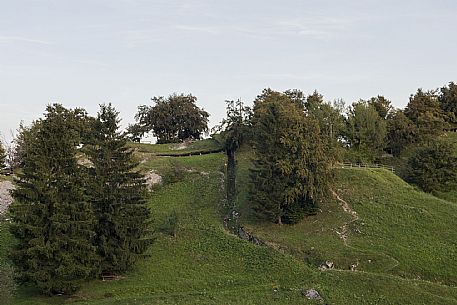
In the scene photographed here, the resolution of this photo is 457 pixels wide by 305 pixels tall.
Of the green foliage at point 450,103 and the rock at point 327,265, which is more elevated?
the green foliage at point 450,103

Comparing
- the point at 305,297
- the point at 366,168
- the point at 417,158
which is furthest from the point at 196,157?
the point at 305,297

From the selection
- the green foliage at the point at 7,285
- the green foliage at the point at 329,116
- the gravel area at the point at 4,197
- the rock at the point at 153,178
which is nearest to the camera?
the green foliage at the point at 7,285

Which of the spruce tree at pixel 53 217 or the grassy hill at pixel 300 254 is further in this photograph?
the grassy hill at pixel 300 254

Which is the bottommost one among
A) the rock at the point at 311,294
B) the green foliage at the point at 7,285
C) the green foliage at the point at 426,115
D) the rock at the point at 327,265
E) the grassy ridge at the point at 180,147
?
the rock at the point at 311,294

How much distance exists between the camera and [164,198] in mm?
56562

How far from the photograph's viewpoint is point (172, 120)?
9069cm

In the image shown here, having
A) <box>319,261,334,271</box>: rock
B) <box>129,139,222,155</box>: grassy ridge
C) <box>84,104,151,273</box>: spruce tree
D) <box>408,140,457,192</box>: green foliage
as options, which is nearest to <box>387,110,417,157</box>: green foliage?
<box>408,140,457,192</box>: green foliage

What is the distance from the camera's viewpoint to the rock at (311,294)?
34.4 meters

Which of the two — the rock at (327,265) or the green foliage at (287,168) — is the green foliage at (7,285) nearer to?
the rock at (327,265)

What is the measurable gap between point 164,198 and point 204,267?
1710 centimetres

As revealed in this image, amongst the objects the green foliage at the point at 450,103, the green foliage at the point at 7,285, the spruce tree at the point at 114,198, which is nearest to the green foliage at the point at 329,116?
the green foliage at the point at 450,103

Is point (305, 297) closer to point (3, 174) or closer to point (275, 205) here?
point (275, 205)

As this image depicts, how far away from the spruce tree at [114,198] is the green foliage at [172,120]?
48565 millimetres

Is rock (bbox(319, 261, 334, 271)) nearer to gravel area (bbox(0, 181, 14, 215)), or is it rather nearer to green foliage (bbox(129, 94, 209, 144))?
gravel area (bbox(0, 181, 14, 215))
